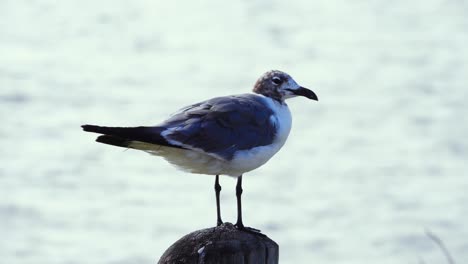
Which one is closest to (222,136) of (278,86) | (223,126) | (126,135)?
(223,126)

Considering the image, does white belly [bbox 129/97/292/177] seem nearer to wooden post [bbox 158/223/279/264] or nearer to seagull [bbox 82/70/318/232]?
seagull [bbox 82/70/318/232]

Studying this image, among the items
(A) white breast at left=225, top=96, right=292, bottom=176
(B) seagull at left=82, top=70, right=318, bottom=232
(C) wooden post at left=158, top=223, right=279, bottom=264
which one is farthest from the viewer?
(A) white breast at left=225, top=96, right=292, bottom=176

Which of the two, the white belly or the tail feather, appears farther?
the white belly

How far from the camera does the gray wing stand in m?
5.41

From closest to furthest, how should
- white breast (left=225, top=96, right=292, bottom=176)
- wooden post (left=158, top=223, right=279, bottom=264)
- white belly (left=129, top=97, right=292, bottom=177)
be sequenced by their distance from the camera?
wooden post (left=158, top=223, right=279, bottom=264), white belly (left=129, top=97, right=292, bottom=177), white breast (left=225, top=96, right=292, bottom=176)

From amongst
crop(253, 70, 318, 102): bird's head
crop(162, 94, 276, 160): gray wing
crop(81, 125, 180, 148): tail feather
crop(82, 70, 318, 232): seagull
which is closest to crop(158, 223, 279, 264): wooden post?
crop(81, 125, 180, 148): tail feather

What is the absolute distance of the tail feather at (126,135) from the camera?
4.61m

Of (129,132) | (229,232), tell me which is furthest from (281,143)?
(229,232)

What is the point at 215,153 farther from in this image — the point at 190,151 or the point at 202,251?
the point at 202,251

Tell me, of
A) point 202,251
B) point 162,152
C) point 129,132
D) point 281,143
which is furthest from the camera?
point 281,143

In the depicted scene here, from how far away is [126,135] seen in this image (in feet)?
15.6

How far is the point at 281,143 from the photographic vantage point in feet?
19.7

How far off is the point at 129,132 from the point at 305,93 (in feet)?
6.25

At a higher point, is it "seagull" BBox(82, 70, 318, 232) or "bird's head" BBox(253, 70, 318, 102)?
"bird's head" BBox(253, 70, 318, 102)
